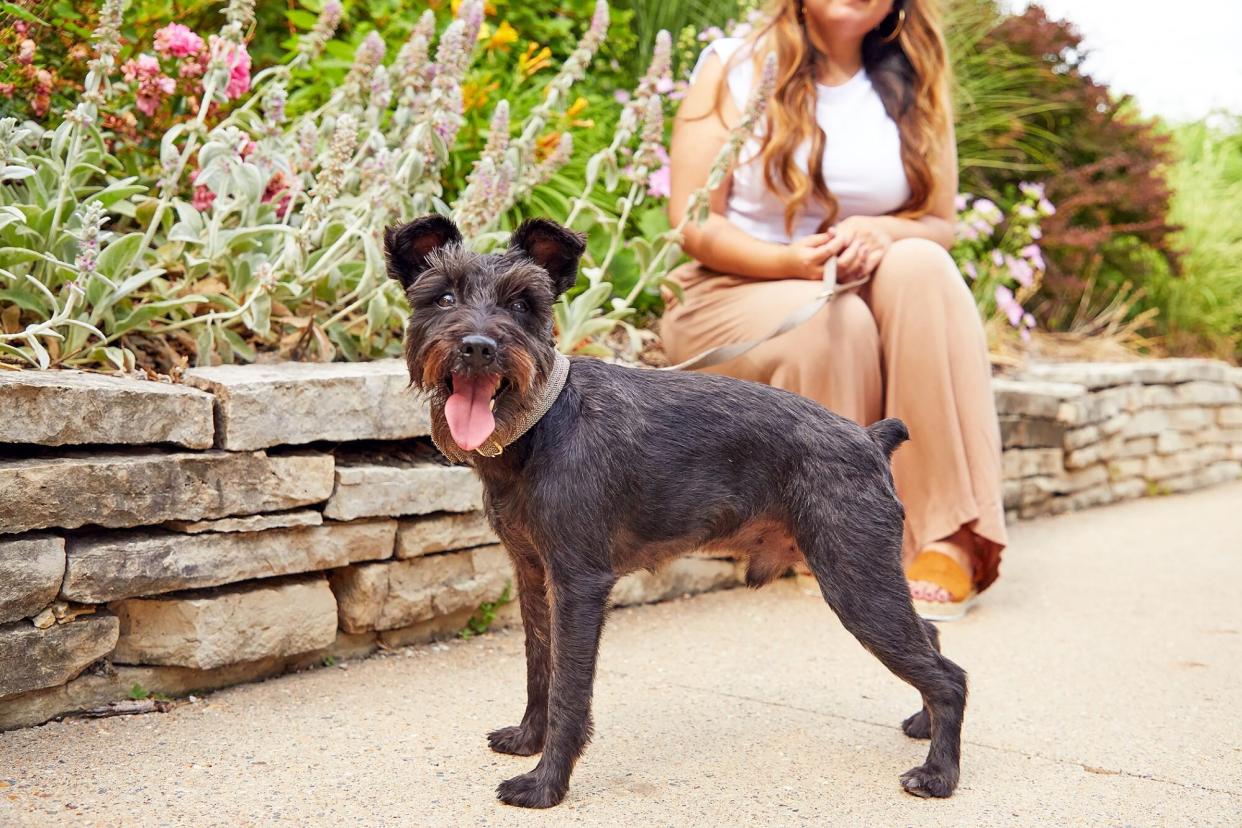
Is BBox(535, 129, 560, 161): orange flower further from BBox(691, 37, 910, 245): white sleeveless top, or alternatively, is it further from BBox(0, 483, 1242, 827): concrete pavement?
BBox(0, 483, 1242, 827): concrete pavement

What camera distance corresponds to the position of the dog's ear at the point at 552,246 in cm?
284

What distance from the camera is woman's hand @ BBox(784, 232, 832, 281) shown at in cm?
471

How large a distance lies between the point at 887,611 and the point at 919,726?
0.66 metres

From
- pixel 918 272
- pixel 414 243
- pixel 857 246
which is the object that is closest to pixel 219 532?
pixel 414 243

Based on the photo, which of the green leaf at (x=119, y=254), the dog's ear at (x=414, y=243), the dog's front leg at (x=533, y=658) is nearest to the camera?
the dog's ear at (x=414, y=243)

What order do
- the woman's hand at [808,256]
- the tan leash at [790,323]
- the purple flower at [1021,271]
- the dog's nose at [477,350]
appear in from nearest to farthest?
the dog's nose at [477,350]
the tan leash at [790,323]
the woman's hand at [808,256]
the purple flower at [1021,271]

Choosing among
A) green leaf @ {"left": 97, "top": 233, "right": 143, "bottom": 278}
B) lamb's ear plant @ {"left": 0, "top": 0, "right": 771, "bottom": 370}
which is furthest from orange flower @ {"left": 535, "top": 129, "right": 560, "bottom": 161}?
green leaf @ {"left": 97, "top": 233, "right": 143, "bottom": 278}

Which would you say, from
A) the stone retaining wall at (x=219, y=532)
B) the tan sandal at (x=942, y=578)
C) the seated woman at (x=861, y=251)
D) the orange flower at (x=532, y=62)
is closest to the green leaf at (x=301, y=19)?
the orange flower at (x=532, y=62)

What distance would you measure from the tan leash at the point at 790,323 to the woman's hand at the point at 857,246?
66 millimetres

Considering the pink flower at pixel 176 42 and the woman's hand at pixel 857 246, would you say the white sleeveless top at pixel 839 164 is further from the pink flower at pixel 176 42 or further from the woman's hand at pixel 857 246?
the pink flower at pixel 176 42

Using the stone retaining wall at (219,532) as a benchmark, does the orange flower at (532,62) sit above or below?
above

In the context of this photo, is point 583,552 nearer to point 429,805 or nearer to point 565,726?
point 565,726

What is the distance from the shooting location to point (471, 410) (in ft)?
8.73

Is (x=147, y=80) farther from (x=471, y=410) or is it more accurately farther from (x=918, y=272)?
(x=918, y=272)
